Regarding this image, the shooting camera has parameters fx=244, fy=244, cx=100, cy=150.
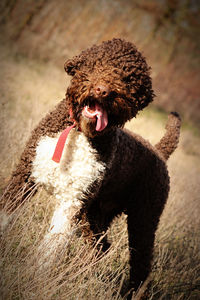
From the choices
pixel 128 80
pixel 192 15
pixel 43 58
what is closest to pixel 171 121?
pixel 128 80

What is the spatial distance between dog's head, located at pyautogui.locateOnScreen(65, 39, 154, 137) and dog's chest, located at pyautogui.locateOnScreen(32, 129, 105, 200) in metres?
0.19

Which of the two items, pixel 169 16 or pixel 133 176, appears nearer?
pixel 133 176

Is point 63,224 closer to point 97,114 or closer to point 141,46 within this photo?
point 97,114

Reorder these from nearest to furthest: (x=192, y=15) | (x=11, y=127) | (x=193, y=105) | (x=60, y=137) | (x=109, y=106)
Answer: (x=109, y=106), (x=60, y=137), (x=11, y=127), (x=192, y=15), (x=193, y=105)

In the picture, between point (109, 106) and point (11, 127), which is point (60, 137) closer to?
point (109, 106)

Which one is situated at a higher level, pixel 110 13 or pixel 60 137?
pixel 110 13

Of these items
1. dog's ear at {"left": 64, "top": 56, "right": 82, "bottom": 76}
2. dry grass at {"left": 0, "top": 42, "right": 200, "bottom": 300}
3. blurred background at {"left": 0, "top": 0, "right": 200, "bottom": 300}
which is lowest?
dry grass at {"left": 0, "top": 42, "right": 200, "bottom": 300}

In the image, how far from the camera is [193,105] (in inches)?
503

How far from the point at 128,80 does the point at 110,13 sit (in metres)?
9.25

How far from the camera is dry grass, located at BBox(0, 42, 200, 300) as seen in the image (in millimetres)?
1629

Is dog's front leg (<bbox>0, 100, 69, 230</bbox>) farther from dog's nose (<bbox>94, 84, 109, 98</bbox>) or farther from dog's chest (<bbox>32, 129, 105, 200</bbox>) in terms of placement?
dog's nose (<bbox>94, 84, 109, 98</bbox>)

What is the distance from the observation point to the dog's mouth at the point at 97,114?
1665mm

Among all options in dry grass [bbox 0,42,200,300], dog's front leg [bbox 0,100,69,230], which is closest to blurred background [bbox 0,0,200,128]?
dry grass [bbox 0,42,200,300]

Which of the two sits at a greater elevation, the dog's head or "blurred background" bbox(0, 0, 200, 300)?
"blurred background" bbox(0, 0, 200, 300)
